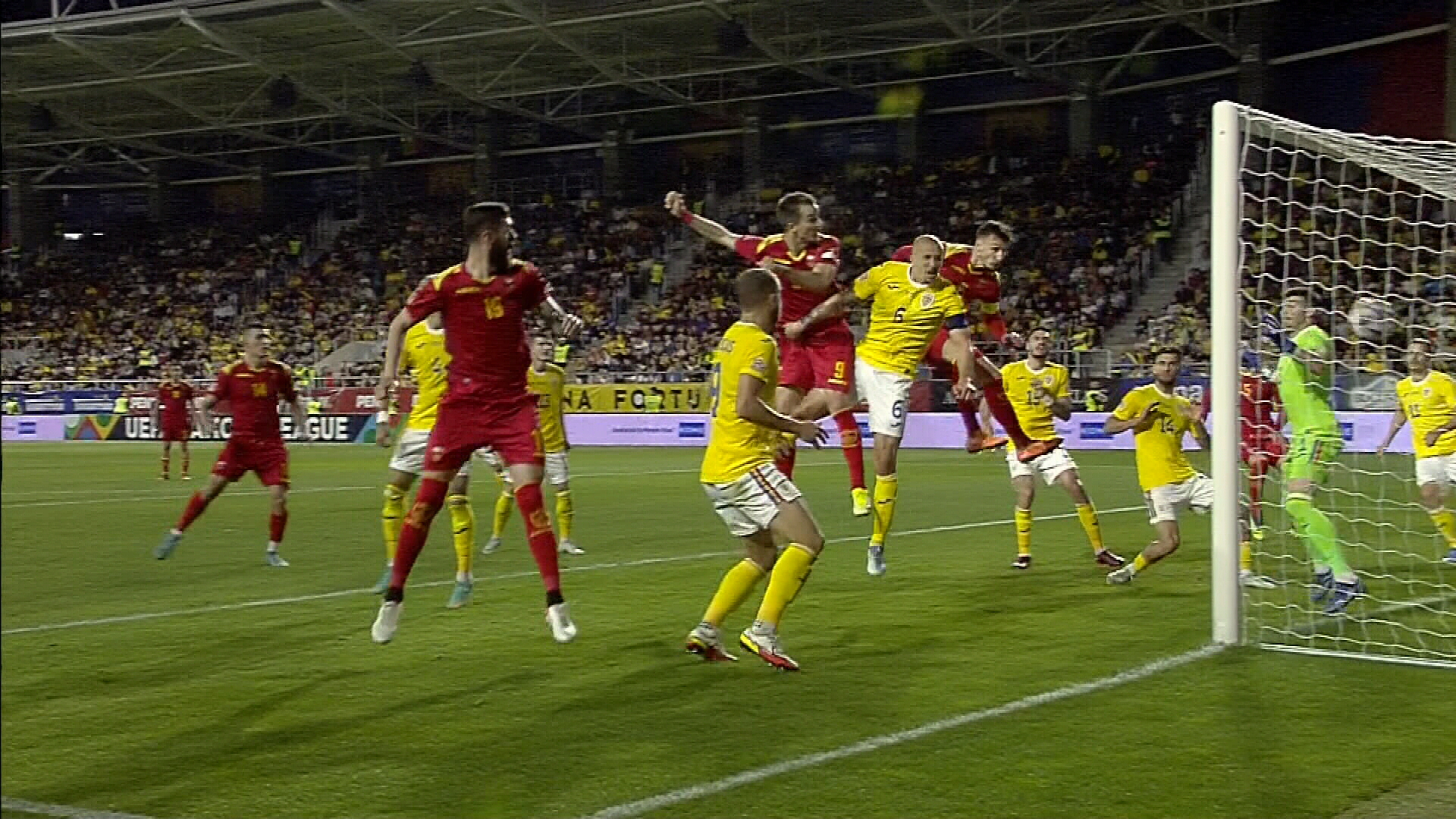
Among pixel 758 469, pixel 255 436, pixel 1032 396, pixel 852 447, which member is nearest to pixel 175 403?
pixel 255 436

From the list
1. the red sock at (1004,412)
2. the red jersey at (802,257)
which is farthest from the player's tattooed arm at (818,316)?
the red sock at (1004,412)

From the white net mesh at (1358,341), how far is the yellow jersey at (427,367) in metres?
4.98

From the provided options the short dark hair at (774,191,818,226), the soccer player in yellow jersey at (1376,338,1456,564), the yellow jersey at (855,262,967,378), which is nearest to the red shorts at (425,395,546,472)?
the short dark hair at (774,191,818,226)

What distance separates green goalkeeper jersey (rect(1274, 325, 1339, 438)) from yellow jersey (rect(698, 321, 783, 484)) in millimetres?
4000

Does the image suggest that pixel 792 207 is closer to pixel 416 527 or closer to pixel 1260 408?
pixel 416 527

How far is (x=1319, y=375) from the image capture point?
32.7 feet

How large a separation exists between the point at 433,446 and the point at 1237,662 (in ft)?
13.1

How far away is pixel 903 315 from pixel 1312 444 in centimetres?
293

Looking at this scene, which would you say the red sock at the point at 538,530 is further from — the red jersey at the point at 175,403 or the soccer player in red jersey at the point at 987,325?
the red jersey at the point at 175,403

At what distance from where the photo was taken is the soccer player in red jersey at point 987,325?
11031 millimetres

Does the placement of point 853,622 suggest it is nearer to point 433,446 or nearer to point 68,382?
point 433,446

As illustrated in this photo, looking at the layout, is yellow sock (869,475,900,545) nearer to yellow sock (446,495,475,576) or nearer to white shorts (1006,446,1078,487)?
white shorts (1006,446,1078,487)

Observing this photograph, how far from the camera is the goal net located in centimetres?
793

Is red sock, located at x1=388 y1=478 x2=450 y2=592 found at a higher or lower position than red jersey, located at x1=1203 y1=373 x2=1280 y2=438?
lower
